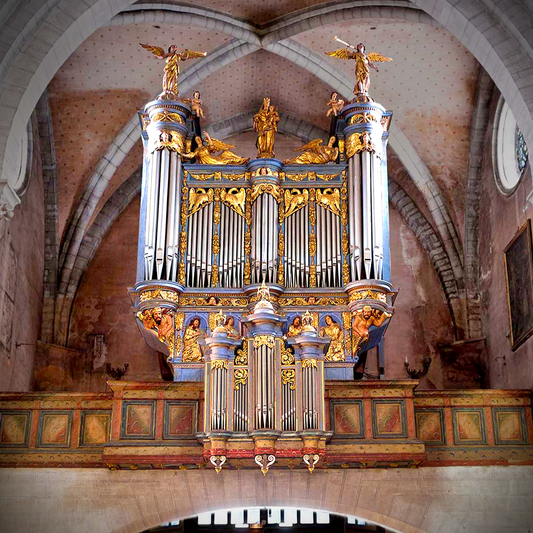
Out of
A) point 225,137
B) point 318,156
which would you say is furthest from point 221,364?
point 225,137

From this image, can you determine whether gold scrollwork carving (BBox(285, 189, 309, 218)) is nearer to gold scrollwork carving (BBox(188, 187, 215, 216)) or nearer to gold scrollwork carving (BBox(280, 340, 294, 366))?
gold scrollwork carving (BBox(188, 187, 215, 216))

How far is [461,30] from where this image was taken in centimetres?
1487

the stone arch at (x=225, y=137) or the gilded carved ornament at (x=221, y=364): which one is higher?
the stone arch at (x=225, y=137)

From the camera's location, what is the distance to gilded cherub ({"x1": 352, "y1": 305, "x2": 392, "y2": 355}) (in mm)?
15359

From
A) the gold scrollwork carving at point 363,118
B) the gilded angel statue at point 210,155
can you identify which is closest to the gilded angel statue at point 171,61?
the gilded angel statue at point 210,155

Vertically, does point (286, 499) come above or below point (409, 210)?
below

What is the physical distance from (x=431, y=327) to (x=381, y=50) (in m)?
5.51

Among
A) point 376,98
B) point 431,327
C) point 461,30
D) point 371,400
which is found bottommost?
point 371,400

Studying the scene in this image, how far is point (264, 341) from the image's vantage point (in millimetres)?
13477

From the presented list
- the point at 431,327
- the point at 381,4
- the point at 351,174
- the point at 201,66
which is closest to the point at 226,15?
the point at 201,66

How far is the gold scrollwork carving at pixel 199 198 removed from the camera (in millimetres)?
16703

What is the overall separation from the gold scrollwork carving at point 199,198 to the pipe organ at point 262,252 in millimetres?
23

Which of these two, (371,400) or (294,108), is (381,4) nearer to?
(294,108)

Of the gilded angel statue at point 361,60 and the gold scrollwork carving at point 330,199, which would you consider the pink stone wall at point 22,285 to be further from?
the gilded angel statue at point 361,60
